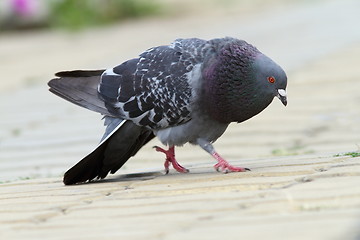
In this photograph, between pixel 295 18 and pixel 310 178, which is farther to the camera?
pixel 295 18

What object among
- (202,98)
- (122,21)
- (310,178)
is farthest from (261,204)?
(122,21)

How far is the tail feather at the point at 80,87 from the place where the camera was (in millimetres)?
5559

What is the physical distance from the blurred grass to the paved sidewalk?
6438 mm

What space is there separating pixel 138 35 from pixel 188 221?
12.6 metres

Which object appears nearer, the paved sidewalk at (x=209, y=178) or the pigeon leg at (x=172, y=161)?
the paved sidewalk at (x=209, y=178)

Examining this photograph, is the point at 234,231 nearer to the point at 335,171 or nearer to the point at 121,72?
the point at 335,171

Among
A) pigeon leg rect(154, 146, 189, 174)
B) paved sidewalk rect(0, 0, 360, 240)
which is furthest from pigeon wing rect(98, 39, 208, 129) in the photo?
paved sidewalk rect(0, 0, 360, 240)

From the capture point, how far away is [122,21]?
19625 mm

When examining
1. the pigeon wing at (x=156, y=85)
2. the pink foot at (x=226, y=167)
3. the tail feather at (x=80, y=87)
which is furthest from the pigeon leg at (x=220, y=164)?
the tail feather at (x=80, y=87)

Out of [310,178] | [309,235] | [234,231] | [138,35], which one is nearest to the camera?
[309,235]

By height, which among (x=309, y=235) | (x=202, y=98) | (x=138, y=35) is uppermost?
(x=138, y=35)

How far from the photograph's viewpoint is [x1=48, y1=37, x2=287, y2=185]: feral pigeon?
4961 millimetres

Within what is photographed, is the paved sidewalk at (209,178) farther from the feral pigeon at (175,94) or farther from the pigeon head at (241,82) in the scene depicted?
the pigeon head at (241,82)

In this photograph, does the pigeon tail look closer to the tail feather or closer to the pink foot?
the tail feather
